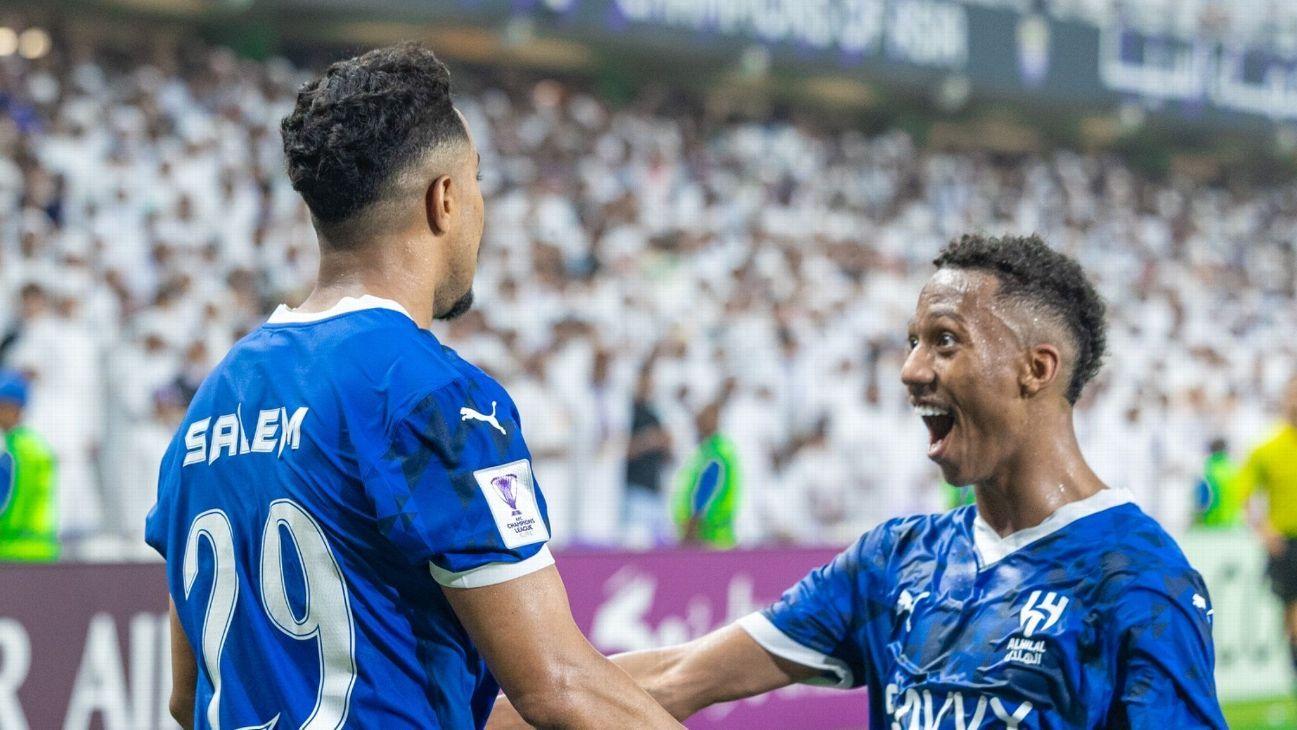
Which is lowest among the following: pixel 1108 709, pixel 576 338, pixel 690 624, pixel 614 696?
pixel 690 624

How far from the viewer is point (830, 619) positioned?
9.57ft

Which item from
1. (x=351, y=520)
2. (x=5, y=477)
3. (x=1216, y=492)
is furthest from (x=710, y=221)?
(x=351, y=520)

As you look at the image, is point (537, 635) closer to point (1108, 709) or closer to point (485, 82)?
point (1108, 709)

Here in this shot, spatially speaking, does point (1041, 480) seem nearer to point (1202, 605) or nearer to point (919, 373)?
point (919, 373)

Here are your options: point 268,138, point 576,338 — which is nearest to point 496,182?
point 268,138

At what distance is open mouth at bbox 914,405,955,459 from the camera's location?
2.73 metres

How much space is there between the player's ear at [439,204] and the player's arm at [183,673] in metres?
0.74

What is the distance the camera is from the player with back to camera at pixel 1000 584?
7.97ft

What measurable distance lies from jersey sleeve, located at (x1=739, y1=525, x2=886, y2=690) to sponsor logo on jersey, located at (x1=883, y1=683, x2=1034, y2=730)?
0.20 meters

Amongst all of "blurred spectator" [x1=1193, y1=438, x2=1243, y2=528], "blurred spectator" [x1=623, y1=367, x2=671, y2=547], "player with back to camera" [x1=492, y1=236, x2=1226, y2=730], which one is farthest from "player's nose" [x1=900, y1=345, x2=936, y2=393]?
"blurred spectator" [x1=1193, y1=438, x2=1243, y2=528]

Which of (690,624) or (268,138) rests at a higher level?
(268,138)

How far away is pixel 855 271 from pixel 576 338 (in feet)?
24.0

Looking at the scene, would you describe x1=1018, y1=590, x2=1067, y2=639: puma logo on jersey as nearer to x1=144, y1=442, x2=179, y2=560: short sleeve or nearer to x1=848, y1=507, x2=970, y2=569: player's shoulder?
x1=848, y1=507, x2=970, y2=569: player's shoulder

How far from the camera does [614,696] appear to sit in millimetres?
1997
